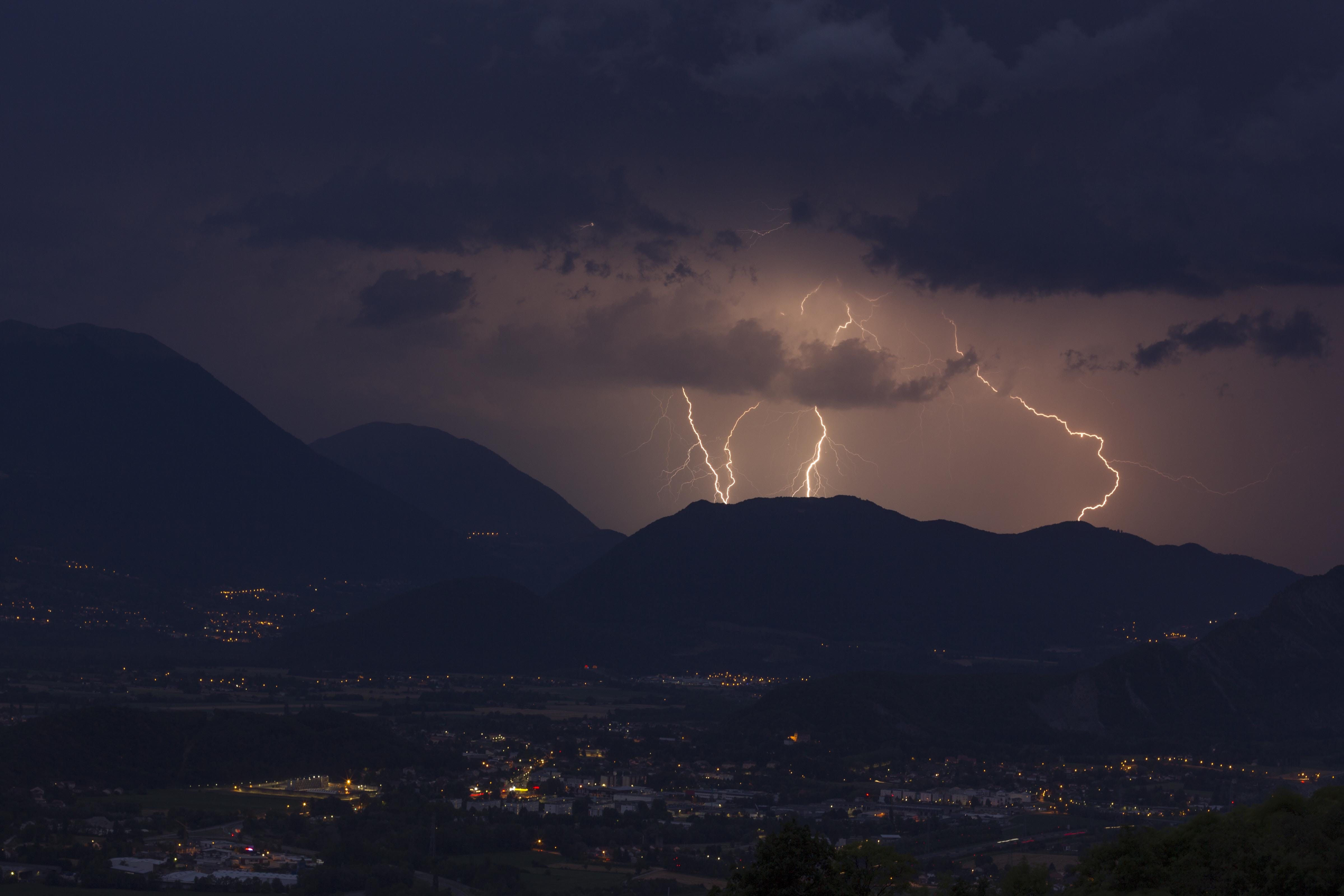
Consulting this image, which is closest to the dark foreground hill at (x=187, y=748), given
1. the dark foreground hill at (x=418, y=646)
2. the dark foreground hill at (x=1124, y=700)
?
the dark foreground hill at (x=1124, y=700)

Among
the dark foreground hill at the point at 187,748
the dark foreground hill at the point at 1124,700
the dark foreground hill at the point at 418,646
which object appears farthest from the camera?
the dark foreground hill at the point at 418,646

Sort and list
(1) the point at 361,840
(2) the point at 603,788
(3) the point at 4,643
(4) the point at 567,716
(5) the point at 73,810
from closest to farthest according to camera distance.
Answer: (1) the point at 361,840
(5) the point at 73,810
(2) the point at 603,788
(4) the point at 567,716
(3) the point at 4,643

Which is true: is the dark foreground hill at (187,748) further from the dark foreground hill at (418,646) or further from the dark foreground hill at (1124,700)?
the dark foreground hill at (418,646)

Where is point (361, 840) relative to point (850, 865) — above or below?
below

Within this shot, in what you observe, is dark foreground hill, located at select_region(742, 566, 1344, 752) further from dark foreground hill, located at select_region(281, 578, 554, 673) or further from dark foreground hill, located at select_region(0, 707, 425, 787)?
dark foreground hill, located at select_region(281, 578, 554, 673)

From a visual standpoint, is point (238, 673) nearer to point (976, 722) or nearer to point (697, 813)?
point (976, 722)

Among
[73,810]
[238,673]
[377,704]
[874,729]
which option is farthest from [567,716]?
[73,810]

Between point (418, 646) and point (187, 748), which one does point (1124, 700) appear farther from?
point (418, 646)

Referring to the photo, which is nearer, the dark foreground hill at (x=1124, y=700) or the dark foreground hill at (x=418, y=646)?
the dark foreground hill at (x=1124, y=700)
